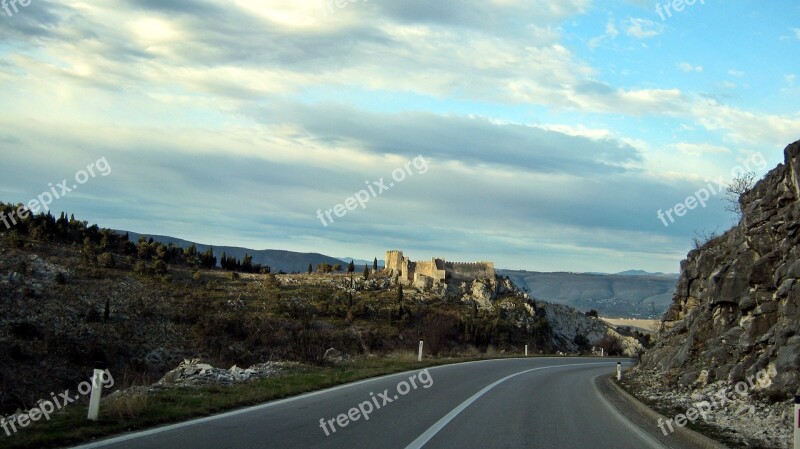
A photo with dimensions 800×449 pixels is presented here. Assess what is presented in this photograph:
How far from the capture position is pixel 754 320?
14812 millimetres

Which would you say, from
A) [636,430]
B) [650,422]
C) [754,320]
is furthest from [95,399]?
[754,320]

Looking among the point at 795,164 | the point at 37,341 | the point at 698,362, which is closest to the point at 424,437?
the point at 698,362

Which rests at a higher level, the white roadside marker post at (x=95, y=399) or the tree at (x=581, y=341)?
the white roadside marker post at (x=95, y=399)

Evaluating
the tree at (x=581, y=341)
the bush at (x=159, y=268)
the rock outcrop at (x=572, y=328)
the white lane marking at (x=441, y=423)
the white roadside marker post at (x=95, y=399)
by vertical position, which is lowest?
the tree at (x=581, y=341)

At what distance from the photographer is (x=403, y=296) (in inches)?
3142

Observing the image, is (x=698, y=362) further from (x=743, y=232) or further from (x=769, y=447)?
(x=769, y=447)

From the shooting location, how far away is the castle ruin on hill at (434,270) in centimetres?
9194

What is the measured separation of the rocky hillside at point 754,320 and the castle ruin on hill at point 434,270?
7053 centimetres

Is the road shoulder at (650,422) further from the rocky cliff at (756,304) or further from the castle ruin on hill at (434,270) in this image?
the castle ruin on hill at (434,270)

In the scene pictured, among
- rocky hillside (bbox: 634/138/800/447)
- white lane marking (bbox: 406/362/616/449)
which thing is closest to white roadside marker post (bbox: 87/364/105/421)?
white lane marking (bbox: 406/362/616/449)

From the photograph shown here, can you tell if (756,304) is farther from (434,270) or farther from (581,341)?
(434,270)

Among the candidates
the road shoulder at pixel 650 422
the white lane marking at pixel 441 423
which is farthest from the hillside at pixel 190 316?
the road shoulder at pixel 650 422

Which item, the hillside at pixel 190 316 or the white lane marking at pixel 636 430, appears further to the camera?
the hillside at pixel 190 316

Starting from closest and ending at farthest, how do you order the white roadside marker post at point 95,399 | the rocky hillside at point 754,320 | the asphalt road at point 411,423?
the asphalt road at point 411,423, the white roadside marker post at point 95,399, the rocky hillside at point 754,320
